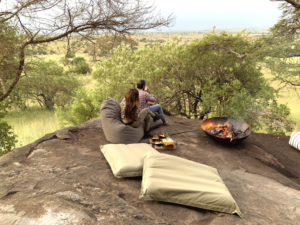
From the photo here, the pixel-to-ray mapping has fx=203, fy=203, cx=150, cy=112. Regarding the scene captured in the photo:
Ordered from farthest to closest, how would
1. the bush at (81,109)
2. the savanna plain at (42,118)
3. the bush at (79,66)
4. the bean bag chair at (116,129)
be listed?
1. the bush at (79,66)
2. the bush at (81,109)
3. the savanna plain at (42,118)
4. the bean bag chair at (116,129)

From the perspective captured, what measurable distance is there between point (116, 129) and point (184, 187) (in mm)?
2243

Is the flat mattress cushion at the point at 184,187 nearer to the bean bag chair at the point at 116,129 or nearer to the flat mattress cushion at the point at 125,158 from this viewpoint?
the flat mattress cushion at the point at 125,158

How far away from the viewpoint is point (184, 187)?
8.08 ft

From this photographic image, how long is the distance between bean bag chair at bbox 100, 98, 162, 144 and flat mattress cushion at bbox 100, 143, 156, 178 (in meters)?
0.63

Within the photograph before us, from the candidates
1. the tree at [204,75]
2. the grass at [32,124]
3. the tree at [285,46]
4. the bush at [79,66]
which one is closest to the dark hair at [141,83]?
the tree at [204,75]

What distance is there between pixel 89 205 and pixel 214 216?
4.70 feet

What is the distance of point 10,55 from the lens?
479 cm

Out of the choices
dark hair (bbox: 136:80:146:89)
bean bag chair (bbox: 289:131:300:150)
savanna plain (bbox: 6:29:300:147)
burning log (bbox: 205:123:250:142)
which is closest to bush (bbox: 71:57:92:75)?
savanna plain (bbox: 6:29:300:147)

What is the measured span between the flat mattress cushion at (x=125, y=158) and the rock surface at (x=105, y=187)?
109 millimetres

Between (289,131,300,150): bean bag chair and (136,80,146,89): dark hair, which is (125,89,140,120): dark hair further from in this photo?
(289,131,300,150): bean bag chair

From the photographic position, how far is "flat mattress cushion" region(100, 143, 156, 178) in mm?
2941

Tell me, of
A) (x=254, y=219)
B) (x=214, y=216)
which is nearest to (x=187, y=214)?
(x=214, y=216)

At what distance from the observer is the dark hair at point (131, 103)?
4112 millimetres

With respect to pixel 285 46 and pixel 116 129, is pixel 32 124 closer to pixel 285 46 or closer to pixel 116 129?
pixel 116 129
